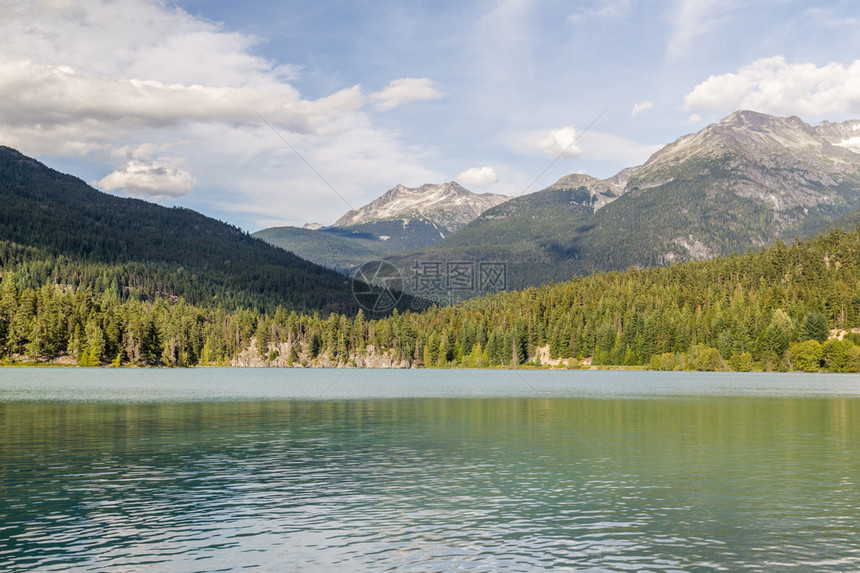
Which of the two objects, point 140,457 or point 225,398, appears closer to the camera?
point 140,457

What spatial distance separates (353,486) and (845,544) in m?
24.3

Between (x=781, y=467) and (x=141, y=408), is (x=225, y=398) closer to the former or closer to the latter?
(x=141, y=408)

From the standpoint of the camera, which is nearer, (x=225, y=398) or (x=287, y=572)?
(x=287, y=572)

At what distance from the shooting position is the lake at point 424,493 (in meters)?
27.0

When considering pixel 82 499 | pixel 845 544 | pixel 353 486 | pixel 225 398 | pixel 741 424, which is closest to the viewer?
pixel 845 544

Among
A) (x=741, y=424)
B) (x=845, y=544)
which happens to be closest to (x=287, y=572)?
(x=845, y=544)

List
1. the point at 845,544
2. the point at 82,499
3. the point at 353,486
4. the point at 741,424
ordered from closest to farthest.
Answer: the point at 845,544, the point at 82,499, the point at 353,486, the point at 741,424

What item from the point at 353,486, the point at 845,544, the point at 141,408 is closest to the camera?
the point at 845,544

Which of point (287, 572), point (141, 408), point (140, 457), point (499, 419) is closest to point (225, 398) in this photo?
point (141, 408)

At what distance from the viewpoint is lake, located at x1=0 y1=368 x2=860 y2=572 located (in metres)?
27.0

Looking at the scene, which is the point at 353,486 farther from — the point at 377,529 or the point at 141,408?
the point at 141,408

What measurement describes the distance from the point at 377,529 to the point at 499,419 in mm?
49836

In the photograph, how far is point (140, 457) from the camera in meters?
49.6

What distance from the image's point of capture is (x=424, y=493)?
38688 mm
